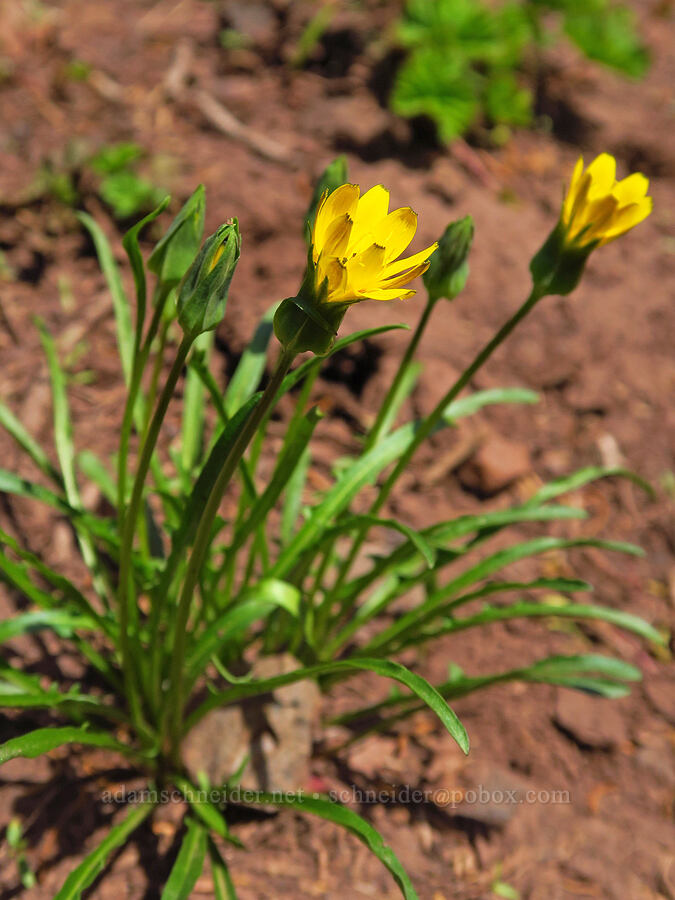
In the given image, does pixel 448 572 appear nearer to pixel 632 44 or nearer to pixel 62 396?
pixel 62 396

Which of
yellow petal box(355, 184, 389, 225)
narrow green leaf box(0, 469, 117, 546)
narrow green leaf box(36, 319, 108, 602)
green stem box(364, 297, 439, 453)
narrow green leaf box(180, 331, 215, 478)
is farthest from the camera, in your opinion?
narrow green leaf box(180, 331, 215, 478)

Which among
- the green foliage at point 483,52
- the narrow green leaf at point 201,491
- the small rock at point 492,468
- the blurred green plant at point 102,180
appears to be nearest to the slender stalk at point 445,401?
the narrow green leaf at point 201,491

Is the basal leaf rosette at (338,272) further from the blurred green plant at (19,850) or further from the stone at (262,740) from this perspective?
the blurred green plant at (19,850)

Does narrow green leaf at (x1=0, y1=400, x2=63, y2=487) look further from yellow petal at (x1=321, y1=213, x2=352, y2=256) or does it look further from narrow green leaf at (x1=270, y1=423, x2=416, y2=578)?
yellow petal at (x1=321, y1=213, x2=352, y2=256)

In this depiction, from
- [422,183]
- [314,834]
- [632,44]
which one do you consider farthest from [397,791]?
[632,44]

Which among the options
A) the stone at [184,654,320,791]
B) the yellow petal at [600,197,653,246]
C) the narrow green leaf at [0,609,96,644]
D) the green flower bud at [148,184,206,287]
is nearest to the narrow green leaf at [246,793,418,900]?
the stone at [184,654,320,791]

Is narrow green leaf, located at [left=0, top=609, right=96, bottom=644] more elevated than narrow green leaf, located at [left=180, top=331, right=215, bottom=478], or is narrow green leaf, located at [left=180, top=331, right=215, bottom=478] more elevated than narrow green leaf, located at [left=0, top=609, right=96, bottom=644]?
narrow green leaf, located at [left=180, top=331, right=215, bottom=478]
